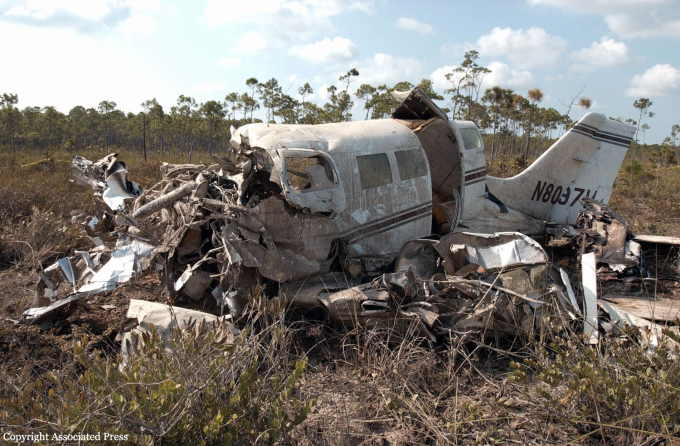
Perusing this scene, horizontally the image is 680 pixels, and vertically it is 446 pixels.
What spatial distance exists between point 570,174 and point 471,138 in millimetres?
3004

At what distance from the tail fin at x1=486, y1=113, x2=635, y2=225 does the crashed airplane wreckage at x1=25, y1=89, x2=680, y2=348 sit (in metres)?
1.93

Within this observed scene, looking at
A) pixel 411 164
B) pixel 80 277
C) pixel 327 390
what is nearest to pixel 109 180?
pixel 80 277

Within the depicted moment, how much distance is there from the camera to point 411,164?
22.9 ft

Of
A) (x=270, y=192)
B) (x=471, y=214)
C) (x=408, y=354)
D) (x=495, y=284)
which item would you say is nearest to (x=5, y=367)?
(x=270, y=192)

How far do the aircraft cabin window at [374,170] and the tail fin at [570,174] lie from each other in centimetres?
336

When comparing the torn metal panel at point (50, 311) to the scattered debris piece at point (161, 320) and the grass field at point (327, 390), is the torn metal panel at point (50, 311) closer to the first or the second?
the grass field at point (327, 390)

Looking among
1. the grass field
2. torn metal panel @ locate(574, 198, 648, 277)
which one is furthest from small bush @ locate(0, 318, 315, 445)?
torn metal panel @ locate(574, 198, 648, 277)

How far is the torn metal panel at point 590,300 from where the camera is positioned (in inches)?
172

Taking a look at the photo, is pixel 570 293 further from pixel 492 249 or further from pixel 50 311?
pixel 50 311

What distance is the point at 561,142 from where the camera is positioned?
9.19 m

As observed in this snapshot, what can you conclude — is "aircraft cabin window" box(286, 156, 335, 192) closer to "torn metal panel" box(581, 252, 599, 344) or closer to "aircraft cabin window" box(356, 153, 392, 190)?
"aircraft cabin window" box(356, 153, 392, 190)

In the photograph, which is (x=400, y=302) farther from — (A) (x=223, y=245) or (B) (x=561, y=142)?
(B) (x=561, y=142)

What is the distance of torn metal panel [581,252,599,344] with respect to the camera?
4.38 meters

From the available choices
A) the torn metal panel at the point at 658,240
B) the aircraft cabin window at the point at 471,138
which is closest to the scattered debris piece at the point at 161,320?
the aircraft cabin window at the point at 471,138
